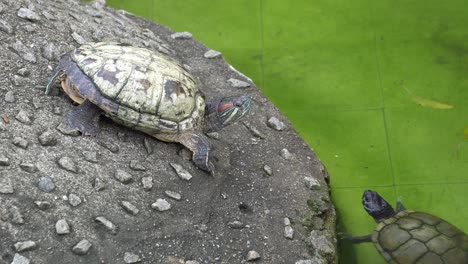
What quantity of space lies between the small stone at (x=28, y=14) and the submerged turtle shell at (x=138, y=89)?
23.7 inches

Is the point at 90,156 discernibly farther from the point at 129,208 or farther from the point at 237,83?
the point at 237,83

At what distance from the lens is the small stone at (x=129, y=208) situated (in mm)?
3432

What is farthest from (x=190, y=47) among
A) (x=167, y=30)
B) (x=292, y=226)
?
(x=292, y=226)

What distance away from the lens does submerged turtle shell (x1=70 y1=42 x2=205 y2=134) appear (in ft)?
12.0

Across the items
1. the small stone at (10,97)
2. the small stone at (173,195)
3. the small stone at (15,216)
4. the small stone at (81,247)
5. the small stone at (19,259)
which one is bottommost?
the small stone at (173,195)

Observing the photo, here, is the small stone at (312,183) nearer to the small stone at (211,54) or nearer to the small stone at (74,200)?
the small stone at (211,54)

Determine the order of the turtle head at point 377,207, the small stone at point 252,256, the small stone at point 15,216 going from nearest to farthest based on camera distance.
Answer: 1. the small stone at point 15,216
2. the small stone at point 252,256
3. the turtle head at point 377,207

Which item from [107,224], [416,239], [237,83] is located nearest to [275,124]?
[237,83]

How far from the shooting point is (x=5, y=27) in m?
4.08

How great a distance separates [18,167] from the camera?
330 cm

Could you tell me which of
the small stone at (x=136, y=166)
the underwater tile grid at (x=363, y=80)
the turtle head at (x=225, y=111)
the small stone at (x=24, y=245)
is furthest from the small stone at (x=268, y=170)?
the small stone at (x=24, y=245)

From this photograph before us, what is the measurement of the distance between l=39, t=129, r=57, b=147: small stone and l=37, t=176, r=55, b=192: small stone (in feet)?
0.86

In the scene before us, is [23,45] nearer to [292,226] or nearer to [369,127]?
[292,226]

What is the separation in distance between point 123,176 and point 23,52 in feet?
3.80
